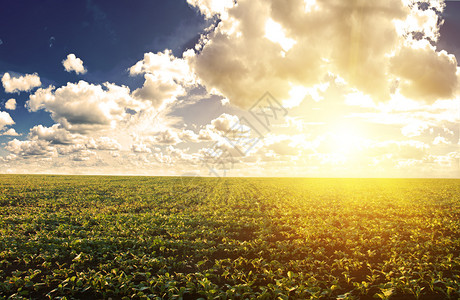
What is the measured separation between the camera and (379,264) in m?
9.09

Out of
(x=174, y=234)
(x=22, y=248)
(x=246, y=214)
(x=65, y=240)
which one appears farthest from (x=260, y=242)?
(x=22, y=248)

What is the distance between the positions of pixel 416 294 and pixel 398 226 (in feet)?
33.7

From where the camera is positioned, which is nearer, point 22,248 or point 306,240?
point 22,248

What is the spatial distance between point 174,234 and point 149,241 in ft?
5.04

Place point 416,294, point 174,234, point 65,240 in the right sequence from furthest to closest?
1. point 174,234
2. point 65,240
3. point 416,294

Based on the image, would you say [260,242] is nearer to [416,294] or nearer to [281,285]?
[281,285]

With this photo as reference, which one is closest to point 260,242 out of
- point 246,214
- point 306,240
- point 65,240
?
point 306,240


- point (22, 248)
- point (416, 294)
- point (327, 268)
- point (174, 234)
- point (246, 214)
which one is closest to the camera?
point (416, 294)

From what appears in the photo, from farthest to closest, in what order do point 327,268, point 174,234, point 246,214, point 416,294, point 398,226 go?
point 246,214
point 398,226
point 174,234
point 327,268
point 416,294

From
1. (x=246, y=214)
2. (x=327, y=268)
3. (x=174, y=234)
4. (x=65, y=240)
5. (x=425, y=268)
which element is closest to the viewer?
(x=425, y=268)

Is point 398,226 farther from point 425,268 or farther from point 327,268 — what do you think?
point 327,268

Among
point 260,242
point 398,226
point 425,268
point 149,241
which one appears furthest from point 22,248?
point 398,226

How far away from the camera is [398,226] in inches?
604

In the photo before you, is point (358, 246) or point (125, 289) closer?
point (125, 289)
